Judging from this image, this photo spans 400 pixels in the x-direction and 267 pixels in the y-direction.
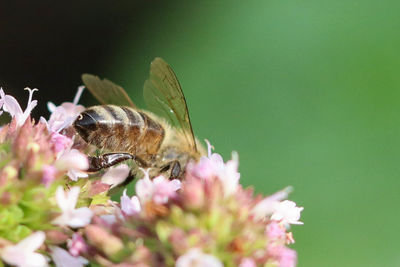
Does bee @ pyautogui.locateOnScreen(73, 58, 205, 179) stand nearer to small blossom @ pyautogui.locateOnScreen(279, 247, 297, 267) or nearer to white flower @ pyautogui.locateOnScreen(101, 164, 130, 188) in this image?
white flower @ pyautogui.locateOnScreen(101, 164, 130, 188)

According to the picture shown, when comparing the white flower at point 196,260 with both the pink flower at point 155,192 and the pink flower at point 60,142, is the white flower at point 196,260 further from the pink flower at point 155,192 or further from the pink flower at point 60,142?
the pink flower at point 60,142

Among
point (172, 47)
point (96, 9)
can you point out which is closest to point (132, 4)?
point (96, 9)

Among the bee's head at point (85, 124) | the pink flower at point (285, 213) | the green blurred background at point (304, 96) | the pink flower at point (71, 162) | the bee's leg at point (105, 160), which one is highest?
the green blurred background at point (304, 96)

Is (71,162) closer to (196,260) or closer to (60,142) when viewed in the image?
(60,142)

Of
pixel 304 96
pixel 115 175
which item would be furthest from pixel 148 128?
pixel 304 96

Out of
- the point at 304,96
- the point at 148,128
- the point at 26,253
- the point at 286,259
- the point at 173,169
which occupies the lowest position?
the point at 26,253

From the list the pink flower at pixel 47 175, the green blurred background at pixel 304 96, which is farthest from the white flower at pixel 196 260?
the green blurred background at pixel 304 96

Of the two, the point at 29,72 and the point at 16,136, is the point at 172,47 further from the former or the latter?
the point at 16,136
